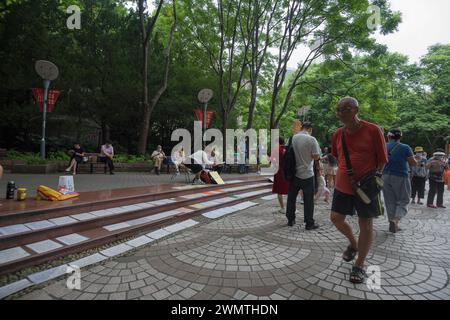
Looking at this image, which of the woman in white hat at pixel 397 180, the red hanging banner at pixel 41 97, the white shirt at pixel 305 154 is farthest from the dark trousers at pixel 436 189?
the red hanging banner at pixel 41 97

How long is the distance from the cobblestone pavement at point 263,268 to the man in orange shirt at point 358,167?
436 mm

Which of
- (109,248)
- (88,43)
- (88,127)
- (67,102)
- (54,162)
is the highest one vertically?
(88,43)

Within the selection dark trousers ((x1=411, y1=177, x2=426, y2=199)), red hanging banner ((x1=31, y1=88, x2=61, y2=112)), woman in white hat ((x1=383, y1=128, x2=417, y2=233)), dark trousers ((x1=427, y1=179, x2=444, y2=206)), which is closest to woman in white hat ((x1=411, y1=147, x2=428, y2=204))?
dark trousers ((x1=411, y1=177, x2=426, y2=199))

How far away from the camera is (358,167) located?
2727 millimetres

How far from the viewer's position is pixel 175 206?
5.64m

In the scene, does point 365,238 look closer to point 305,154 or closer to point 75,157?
point 305,154

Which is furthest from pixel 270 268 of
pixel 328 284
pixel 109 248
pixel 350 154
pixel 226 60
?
pixel 226 60

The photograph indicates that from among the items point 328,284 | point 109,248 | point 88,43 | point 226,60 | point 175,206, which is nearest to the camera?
point 328,284

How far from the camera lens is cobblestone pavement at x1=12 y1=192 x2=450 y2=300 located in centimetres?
243

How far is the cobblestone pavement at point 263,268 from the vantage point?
2434 mm

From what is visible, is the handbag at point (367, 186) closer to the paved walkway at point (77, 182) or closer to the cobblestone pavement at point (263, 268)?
the cobblestone pavement at point (263, 268)

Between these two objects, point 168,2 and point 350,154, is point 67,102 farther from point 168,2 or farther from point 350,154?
point 350,154

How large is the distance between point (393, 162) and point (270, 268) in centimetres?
345

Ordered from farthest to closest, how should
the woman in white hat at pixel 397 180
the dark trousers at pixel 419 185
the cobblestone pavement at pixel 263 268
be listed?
the dark trousers at pixel 419 185, the woman in white hat at pixel 397 180, the cobblestone pavement at pixel 263 268
